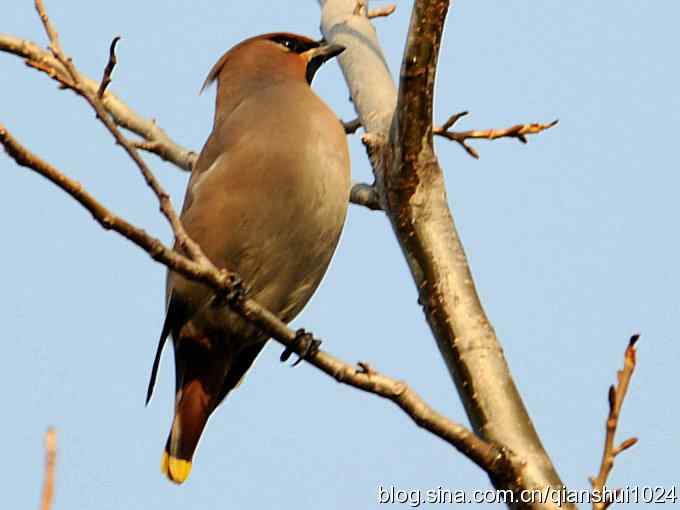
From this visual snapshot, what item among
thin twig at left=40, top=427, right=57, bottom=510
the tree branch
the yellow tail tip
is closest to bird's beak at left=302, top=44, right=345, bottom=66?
the tree branch

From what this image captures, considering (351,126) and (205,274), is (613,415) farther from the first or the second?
(351,126)

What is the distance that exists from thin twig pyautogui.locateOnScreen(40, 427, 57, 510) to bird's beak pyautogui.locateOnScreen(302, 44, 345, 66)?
318 cm

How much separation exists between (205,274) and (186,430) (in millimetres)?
1365

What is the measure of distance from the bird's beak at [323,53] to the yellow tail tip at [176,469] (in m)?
1.66

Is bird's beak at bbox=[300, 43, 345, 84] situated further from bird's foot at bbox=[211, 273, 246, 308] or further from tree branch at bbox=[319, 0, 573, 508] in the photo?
bird's foot at bbox=[211, 273, 246, 308]

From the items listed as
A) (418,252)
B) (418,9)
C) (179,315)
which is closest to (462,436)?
(418,252)

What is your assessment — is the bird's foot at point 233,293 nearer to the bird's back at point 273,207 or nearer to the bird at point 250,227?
the bird at point 250,227

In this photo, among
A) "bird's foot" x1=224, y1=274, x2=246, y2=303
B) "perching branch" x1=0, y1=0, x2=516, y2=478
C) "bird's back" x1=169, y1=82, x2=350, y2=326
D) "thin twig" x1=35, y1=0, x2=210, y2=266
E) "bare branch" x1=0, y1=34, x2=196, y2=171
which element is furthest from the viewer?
"bare branch" x1=0, y1=34, x2=196, y2=171

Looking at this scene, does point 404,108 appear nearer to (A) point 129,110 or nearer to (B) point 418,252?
(B) point 418,252

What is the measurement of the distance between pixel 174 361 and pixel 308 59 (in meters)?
1.38

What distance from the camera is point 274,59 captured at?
4.87 meters

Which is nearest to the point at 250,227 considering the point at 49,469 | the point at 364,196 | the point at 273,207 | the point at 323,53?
the point at 273,207

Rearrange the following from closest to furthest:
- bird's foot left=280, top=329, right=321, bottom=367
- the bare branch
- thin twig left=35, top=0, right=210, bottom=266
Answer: thin twig left=35, top=0, right=210, bottom=266, bird's foot left=280, top=329, right=321, bottom=367, the bare branch

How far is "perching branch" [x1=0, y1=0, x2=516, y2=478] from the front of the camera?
2.72 metres
